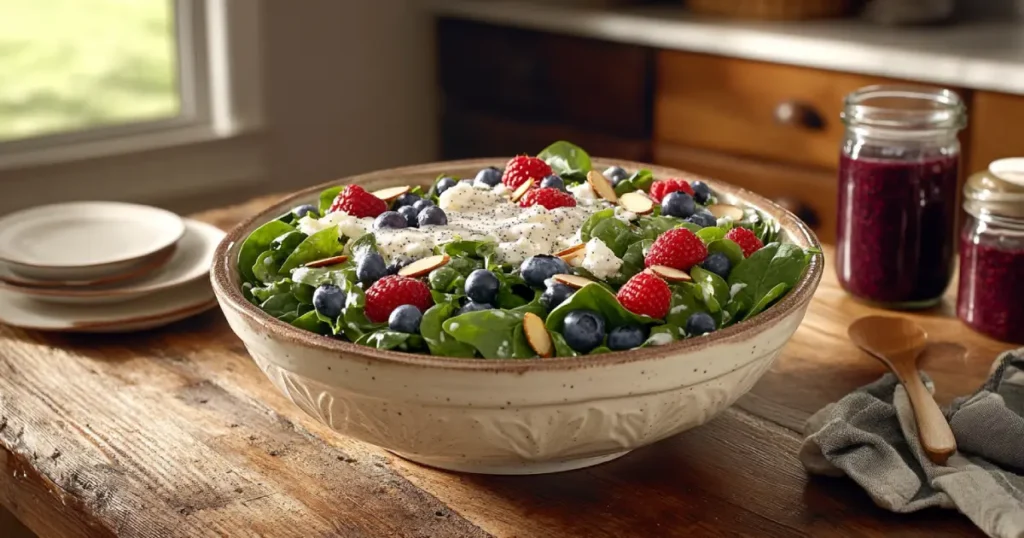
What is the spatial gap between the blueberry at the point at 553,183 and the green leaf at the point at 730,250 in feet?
0.78

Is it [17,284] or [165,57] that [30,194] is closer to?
[165,57]

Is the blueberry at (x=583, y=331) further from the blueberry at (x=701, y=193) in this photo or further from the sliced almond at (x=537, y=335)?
the blueberry at (x=701, y=193)

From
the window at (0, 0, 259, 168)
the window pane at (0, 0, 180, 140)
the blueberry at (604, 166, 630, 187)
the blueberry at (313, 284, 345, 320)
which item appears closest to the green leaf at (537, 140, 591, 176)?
the blueberry at (604, 166, 630, 187)

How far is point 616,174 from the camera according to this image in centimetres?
138

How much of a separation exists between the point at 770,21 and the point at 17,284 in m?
1.92

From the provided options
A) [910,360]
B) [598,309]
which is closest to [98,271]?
[598,309]

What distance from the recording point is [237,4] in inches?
110

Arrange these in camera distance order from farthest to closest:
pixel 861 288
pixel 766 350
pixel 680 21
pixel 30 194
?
1. pixel 680 21
2. pixel 30 194
3. pixel 861 288
4. pixel 766 350

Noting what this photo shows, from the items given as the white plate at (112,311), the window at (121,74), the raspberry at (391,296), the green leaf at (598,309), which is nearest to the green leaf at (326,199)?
the white plate at (112,311)

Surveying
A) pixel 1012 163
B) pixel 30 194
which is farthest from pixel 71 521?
pixel 30 194

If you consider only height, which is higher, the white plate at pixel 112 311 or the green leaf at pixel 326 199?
the green leaf at pixel 326 199

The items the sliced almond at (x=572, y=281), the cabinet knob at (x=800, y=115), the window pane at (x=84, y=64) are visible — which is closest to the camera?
the sliced almond at (x=572, y=281)

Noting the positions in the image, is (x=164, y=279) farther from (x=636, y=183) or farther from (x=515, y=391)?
(x=515, y=391)

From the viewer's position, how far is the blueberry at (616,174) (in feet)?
4.51
